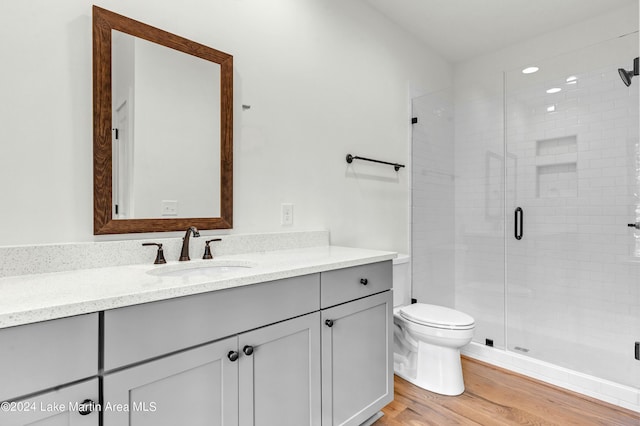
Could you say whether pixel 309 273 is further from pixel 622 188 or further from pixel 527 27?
pixel 527 27

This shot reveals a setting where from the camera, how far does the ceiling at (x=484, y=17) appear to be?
2.39 metres

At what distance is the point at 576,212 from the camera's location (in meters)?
2.40

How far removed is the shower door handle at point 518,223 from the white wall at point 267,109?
82cm

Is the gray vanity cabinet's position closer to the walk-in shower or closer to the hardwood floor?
the hardwood floor

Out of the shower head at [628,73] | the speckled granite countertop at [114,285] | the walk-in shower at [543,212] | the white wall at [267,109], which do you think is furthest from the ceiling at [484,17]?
the speckled granite countertop at [114,285]

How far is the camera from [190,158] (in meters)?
1.56

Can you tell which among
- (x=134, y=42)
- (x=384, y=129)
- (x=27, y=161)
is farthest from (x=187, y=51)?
(x=384, y=129)

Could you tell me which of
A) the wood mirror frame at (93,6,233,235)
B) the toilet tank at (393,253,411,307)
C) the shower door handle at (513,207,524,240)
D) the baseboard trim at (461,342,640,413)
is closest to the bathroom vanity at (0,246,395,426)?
the wood mirror frame at (93,6,233,235)

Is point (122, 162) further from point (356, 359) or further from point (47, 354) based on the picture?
point (356, 359)

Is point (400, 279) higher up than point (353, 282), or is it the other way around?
point (353, 282)

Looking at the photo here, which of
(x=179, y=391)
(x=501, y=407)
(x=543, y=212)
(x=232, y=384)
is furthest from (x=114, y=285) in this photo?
(x=543, y=212)

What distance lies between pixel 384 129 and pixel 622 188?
5.14ft

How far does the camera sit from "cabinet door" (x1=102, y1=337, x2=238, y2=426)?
0.87 m

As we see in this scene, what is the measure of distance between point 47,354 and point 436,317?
75.0 inches
